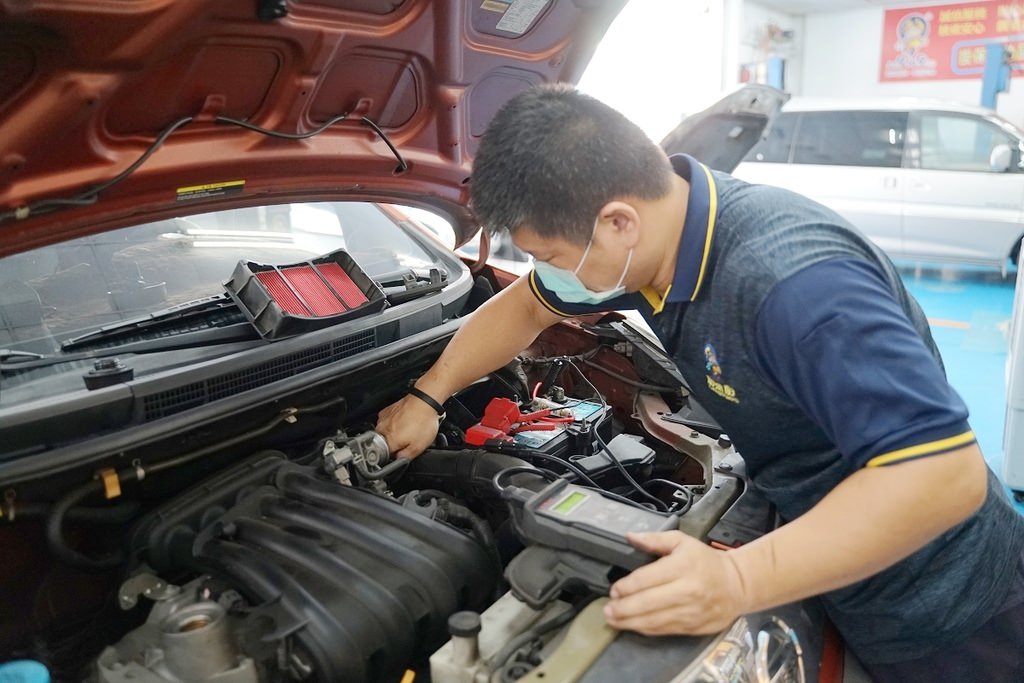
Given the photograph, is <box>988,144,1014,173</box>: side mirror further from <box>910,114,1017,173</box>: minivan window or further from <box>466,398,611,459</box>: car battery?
<box>466,398,611,459</box>: car battery

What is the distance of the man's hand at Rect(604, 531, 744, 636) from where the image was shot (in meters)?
1.04

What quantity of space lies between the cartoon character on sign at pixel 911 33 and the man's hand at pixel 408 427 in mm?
12342

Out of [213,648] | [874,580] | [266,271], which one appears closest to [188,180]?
[266,271]

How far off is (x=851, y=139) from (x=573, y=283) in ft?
22.3

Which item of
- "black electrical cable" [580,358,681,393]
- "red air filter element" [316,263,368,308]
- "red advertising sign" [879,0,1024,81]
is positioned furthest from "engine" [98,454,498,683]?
"red advertising sign" [879,0,1024,81]

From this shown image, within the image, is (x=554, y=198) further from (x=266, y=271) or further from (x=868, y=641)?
(x=868, y=641)

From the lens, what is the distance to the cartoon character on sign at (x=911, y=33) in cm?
1143

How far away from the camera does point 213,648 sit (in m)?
1.15

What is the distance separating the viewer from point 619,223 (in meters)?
1.26

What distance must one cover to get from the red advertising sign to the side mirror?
4968 millimetres

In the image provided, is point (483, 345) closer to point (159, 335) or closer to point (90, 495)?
point (159, 335)

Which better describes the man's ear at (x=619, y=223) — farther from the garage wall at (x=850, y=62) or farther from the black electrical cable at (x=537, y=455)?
the garage wall at (x=850, y=62)

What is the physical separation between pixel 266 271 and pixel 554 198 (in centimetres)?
73

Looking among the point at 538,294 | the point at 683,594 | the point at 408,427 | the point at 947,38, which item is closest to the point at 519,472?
the point at 408,427
